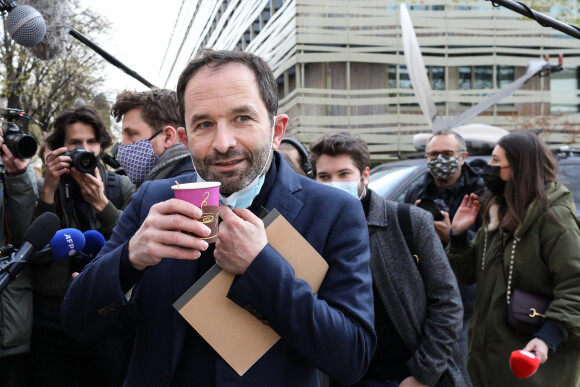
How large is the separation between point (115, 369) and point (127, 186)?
120 centimetres

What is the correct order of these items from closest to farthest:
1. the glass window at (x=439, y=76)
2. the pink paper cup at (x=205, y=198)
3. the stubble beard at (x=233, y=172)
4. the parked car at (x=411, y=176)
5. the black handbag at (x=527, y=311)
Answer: the pink paper cup at (x=205, y=198) → the stubble beard at (x=233, y=172) → the black handbag at (x=527, y=311) → the parked car at (x=411, y=176) → the glass window at (x=439, y=76)

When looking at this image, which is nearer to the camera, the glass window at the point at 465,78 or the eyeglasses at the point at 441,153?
the eyeglasses at the point at 441,153

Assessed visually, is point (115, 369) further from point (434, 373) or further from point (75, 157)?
point (434, 373)

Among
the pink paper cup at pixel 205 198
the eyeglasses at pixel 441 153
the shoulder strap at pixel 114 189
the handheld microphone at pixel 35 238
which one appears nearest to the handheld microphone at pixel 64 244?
the handheld microphone at pixel 35 238

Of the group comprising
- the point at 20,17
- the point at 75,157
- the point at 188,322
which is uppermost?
the point at 20,17

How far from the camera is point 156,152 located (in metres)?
3.08

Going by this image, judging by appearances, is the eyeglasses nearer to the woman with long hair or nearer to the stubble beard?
the woman with long hair

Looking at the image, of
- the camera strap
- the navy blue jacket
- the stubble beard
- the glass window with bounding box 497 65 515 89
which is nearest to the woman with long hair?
the navy blue jacket

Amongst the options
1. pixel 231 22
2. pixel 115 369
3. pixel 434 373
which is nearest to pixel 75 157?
pixel 115 369

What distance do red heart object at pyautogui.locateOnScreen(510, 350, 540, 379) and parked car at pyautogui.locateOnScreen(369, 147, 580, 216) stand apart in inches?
98.9

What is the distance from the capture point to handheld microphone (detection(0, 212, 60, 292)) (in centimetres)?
192

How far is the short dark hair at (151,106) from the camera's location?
10.3ft

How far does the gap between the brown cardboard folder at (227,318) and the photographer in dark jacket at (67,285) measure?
157cm

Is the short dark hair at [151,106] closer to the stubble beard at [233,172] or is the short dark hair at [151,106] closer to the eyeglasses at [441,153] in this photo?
the stubble beard at [233,172]
